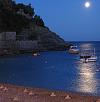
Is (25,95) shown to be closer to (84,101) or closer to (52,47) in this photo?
(84,101)

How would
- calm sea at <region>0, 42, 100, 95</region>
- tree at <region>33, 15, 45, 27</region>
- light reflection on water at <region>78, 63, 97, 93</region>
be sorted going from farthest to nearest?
tree at <region>33, 15, 45, 27</region>, calm sea at <region>0, 42, 100, 95</region>, light reflection on water at <region>78, 63, 97, 93</region>

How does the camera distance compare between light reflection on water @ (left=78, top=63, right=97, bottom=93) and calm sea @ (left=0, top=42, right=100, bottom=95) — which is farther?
calm sea @ (left=0, top=42, right=100, bottom=95)

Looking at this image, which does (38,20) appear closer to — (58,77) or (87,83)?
(58,77)

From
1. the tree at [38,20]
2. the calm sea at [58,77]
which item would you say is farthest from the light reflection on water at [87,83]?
the tree at [38,20]

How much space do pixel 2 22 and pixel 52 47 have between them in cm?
2537

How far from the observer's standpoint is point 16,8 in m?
147

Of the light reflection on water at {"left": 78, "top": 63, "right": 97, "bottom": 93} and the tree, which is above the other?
the tree

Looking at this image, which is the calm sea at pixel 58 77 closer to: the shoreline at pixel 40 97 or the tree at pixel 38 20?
the shoreline at pixel 40 97

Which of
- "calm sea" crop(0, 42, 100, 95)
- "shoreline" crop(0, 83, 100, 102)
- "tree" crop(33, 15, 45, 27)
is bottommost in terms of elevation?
"calm sea" crop(0, 42, 100, 95)

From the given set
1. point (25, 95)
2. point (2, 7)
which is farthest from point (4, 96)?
point (2, 7)

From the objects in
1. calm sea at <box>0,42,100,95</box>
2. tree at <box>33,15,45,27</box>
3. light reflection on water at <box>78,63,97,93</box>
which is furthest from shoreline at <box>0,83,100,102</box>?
tree at <box>33,15,45,27</box>

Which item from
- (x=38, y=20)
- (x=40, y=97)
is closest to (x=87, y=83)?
(x=40, y=97)

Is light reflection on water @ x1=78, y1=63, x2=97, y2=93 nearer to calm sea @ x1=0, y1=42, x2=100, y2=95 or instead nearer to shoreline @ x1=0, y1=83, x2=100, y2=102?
calm sea @ x1=0, y1=42, x2=100, y2=95

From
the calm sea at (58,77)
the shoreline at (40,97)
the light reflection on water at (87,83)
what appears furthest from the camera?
the calm sea at (58,77)
